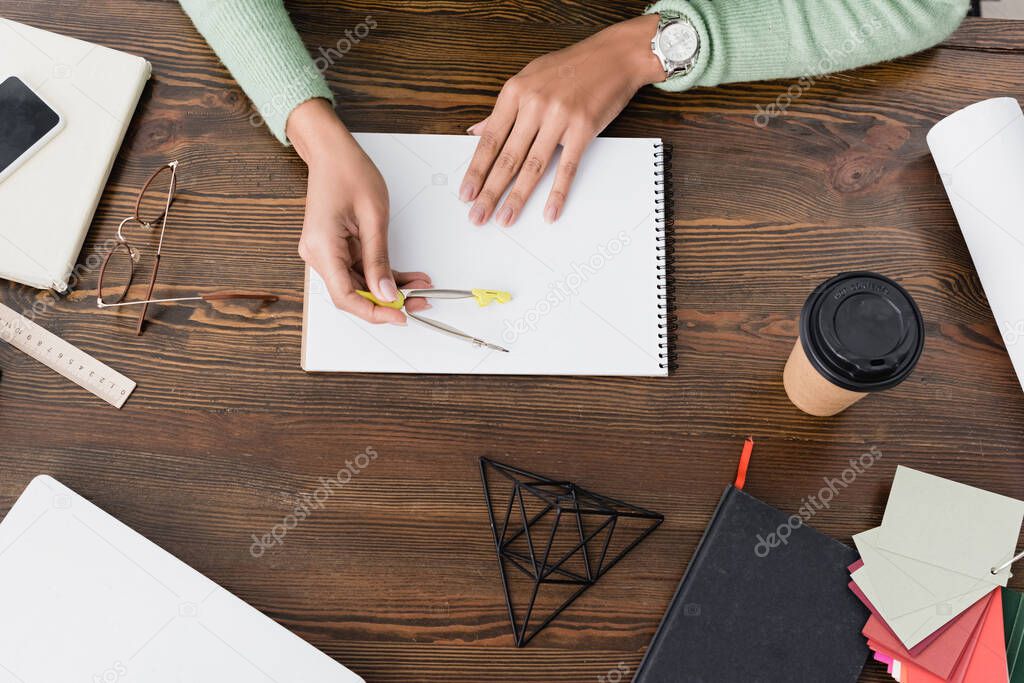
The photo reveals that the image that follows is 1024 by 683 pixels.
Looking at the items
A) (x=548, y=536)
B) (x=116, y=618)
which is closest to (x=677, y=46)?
(x=548, y=536)

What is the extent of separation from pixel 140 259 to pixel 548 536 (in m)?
0.64

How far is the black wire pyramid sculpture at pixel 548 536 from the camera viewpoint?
2.67ft

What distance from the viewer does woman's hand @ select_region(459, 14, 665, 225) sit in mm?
896

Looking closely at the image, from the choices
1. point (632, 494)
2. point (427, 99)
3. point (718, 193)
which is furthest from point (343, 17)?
point (632, 494)

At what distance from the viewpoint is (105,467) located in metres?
0.83

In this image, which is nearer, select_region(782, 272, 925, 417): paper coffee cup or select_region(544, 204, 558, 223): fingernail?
select_region(782, 272, 925, 417): paper coffee cup

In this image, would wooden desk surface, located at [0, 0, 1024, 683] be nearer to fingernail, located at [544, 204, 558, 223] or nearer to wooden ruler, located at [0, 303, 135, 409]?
wooden ruler, located at [0, 303, 135, 409]

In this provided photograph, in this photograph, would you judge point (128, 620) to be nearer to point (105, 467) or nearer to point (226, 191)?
point (105, 467)

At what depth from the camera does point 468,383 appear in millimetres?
862

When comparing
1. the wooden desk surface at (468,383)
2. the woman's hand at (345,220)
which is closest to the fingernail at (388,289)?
the woman's hand at (345,220)

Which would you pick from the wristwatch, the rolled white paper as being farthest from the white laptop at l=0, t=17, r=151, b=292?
the rolled white paper

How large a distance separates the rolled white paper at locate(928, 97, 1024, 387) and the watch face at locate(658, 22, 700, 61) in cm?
34

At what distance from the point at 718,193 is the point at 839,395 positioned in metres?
0.32

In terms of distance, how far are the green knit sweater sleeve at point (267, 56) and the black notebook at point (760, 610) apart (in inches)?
29.4
